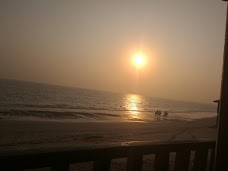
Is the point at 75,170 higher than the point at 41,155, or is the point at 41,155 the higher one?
the point at 41,155

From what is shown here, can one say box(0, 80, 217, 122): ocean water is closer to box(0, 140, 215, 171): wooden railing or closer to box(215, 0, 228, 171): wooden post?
box(0, 140, 215, 171): wooden railing

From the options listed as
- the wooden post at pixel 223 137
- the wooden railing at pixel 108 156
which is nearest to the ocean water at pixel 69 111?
the wooden railing at pixel 108 156

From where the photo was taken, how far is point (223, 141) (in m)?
2.17

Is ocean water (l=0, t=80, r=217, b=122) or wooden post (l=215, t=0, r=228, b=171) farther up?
wooden post (l=215, t=0, r=228, b=171)

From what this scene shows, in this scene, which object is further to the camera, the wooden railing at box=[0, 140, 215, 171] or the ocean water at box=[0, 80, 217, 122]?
the ocean water at box=[0, 80, 217, 122]

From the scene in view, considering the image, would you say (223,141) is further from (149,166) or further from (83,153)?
(149,166)

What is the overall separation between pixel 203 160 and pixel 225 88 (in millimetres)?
927

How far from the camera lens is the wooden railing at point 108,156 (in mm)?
1716

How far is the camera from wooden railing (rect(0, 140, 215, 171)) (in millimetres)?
1716

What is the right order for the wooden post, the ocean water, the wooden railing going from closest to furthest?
1. the wooden railing
2. the wooden post
3. the ocean water

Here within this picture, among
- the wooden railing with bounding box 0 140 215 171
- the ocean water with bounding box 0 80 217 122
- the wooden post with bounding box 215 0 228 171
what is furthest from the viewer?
the ocean water with bounding box 0 80 217 122

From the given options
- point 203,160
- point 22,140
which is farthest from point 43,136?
point 203,160

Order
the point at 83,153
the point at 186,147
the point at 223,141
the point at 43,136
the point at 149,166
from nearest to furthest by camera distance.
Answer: the point at 83,153, the point at 223,141, the point at 186,147, the point at 149,166, the point at 43,136

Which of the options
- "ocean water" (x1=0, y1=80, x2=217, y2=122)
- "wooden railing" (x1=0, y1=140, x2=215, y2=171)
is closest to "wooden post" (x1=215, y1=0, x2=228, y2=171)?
"wooden railing" (x1=0, y1=140, x2=215, y2=171)
